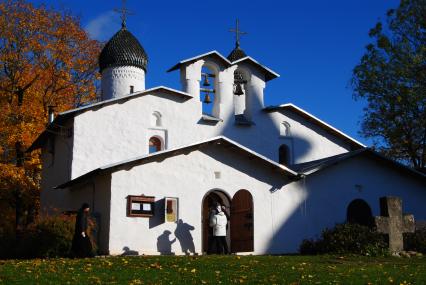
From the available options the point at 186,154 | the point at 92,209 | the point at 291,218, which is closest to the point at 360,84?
the point at 291,218

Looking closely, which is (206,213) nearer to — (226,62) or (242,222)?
(242,222)

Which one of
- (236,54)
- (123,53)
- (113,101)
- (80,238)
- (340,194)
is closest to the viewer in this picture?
(80,238)

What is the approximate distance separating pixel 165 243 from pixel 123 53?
40.8 feet

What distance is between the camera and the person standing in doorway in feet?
65.3

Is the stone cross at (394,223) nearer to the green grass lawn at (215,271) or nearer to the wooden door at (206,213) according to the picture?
the green grass lawn at (215,271)

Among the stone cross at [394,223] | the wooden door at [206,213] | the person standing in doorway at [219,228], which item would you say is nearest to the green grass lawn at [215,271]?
the stone cross at [394,223]

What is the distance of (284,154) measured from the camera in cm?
2919

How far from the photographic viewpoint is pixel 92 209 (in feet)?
70.2

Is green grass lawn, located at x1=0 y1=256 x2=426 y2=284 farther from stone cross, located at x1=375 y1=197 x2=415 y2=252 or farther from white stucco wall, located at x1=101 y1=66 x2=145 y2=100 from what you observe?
white stucco wall, located at x1=101 y1=66 x2=145 y2=100

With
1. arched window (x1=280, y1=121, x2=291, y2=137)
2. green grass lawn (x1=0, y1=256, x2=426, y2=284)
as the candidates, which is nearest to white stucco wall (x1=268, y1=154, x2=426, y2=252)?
arched window (x1=280, y1=121, x2=291, y2=137)

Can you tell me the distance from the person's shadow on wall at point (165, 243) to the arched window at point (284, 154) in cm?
971

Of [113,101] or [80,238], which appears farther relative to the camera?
[113,101]

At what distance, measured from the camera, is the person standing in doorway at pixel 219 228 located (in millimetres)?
19906

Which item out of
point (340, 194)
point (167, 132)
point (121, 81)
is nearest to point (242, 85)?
point (167, 132)
